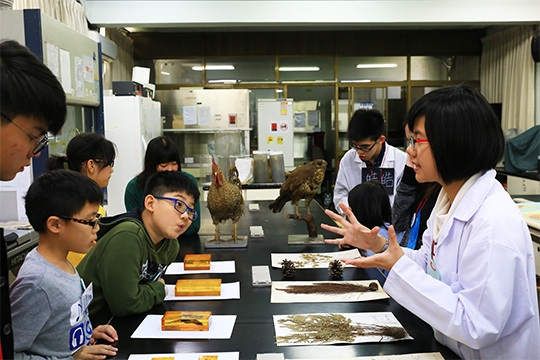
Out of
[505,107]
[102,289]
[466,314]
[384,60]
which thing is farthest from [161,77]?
[466,314]

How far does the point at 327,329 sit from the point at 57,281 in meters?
0.75

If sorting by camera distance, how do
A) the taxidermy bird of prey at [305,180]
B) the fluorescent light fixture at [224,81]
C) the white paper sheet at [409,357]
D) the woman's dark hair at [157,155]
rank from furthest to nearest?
the fluorescent light fixture at [224,81], the woman's dark hair at [157,155], the taxidermy bird of prey at [305,180], the white paper sheet at [409,357]

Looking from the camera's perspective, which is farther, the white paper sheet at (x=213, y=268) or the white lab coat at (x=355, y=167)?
the white lab coat at (x=355, y=167)

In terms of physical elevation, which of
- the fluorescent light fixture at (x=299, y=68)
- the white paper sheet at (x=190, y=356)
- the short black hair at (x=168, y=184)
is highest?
the fluorescent light fixture at (x=299, y=68)

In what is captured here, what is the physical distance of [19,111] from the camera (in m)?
0.96

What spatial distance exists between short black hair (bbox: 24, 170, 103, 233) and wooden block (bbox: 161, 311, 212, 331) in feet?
1.34

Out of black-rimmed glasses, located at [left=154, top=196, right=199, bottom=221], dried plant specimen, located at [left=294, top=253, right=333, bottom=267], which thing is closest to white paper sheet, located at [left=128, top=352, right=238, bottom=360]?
black-rimmed glasses, located at [left=154, top=196, right=199, bottom=221]

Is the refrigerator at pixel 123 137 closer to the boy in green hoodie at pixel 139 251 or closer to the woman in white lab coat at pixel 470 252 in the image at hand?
the boy in green hoodie at pixel 139 251

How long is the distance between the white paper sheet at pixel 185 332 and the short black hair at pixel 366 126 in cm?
181

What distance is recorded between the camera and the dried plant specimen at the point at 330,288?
1695mm

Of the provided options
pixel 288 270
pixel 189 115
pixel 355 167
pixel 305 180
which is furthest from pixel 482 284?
pixel 189 115

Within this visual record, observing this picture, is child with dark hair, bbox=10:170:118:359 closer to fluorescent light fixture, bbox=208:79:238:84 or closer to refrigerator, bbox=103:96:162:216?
refrigerator, bbox=103:96:162:216

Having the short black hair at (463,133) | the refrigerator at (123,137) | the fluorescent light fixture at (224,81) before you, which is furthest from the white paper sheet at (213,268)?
the fluorescent light fixture at (224,81)

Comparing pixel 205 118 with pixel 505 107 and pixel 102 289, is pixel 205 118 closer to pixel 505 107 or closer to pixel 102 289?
pixel 505 107
